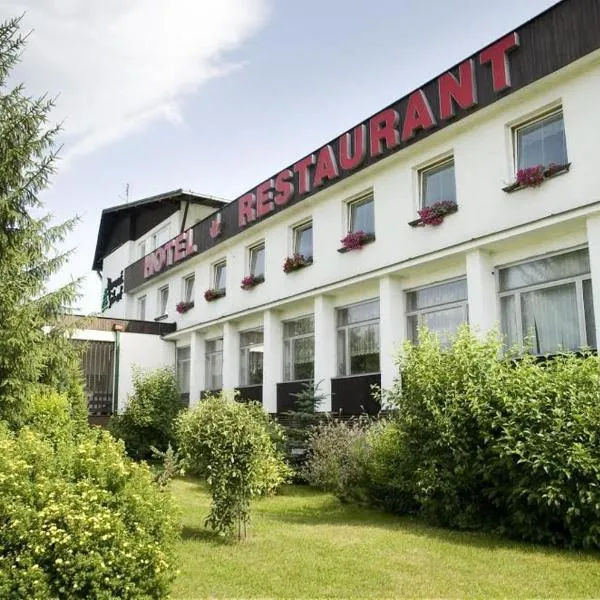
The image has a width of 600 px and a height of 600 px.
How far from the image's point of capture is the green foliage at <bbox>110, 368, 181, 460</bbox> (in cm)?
1848

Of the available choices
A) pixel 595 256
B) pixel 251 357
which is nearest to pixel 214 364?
pixel 251 357

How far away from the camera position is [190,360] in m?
24.1

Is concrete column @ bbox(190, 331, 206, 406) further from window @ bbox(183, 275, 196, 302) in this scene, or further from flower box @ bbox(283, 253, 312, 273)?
flower box @ bbox(283, 253, 312, 273)

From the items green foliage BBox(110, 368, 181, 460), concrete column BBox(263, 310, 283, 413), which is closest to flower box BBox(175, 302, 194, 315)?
green foliage BBox(110, 368, 181, 460)

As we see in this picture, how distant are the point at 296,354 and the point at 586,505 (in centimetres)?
1188

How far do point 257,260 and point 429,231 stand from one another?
808 cm

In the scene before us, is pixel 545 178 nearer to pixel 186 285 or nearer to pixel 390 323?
pixel 390 323

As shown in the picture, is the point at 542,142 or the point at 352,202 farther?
the point at 352,202

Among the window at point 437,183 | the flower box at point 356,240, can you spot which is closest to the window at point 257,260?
the flower box at point 356,240

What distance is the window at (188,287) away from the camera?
2457cm

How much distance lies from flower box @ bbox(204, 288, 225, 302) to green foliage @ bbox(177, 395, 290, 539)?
13.6 m

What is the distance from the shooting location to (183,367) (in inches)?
998

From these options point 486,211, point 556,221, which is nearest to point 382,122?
point 486,211

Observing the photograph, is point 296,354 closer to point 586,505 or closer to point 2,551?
point 586,505
